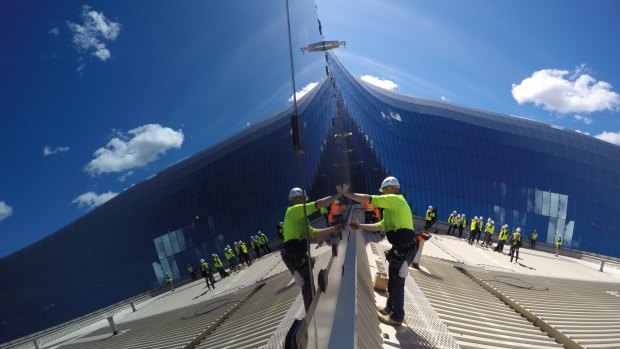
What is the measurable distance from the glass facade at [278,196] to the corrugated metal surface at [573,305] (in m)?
22.0

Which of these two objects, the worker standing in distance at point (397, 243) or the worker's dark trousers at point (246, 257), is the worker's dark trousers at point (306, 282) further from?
the worker's dark trousers at point (246, 257)

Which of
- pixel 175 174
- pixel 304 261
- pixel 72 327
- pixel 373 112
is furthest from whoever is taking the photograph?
pixel 373 112

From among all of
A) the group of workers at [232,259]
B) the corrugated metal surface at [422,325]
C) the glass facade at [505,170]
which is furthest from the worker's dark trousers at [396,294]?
the glass facade at [505,170]

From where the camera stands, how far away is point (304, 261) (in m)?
4.42

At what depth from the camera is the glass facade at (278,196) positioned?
34.2 meters

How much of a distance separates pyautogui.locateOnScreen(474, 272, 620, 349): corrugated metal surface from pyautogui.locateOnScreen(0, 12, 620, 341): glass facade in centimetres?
2195

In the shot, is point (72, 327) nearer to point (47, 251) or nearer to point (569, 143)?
point (47, 251)

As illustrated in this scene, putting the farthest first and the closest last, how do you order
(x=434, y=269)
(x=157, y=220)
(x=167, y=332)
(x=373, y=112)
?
(x=373, y=112) → (x=157, y=220) → (x=434, y=269) → (x=167, y=332)

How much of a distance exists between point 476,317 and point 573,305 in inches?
148

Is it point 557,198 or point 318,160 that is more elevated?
point 318,160

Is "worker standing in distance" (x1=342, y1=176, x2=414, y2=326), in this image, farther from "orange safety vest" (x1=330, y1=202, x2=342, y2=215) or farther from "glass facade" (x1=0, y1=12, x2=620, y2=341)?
"glass facade" (x1=0, y1=12, x2=620, y2=341)

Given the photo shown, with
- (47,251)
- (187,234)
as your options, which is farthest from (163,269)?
(47,251)

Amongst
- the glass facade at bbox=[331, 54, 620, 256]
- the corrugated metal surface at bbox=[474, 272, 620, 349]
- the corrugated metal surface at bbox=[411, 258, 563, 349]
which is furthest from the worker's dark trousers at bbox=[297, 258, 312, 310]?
the glass facade at bbox=[331, 54, 620, 256]

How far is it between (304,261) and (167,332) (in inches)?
222
